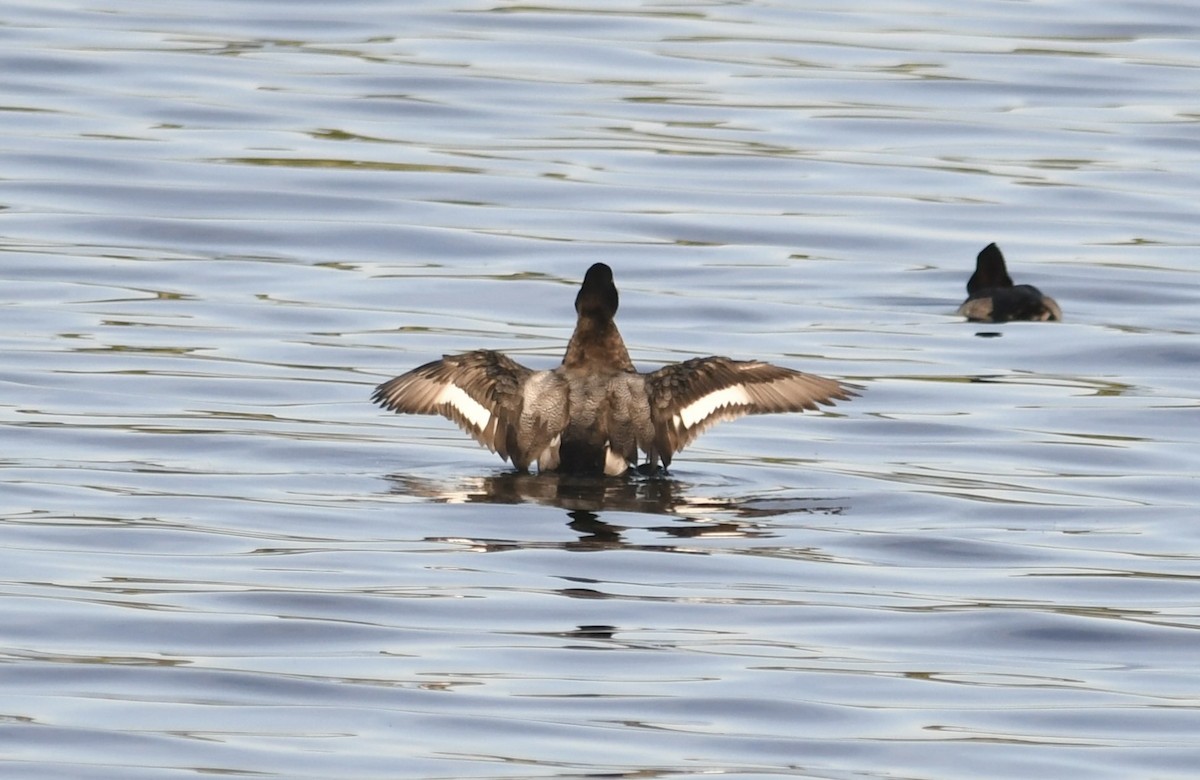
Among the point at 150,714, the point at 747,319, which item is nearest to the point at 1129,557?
the point at 150,714

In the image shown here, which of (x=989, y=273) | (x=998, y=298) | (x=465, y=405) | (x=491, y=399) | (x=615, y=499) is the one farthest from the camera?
(x=989, y=273)

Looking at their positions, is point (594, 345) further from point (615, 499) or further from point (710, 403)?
point (615, 499)

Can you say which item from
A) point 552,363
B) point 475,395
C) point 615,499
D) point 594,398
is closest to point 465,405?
point 475,395

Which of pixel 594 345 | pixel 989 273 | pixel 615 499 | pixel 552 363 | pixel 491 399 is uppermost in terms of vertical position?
pixel 989 273

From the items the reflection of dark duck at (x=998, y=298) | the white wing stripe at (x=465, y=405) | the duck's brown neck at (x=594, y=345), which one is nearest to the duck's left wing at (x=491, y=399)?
the white wing stripe at (x=465, y=405)

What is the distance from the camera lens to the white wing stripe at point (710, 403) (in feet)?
39.8

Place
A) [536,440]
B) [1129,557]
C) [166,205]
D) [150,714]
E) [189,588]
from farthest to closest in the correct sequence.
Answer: [166,205]
[536,440]
[1129,557]
[189,588]
[150,714]

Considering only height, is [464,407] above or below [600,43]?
below

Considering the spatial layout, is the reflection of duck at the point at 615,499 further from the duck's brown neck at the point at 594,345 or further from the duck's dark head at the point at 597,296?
the duck's dark head at the point at 597,296

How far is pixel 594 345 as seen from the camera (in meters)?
12.3

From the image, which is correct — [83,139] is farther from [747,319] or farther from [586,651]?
[586,651]

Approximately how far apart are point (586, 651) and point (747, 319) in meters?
9.13

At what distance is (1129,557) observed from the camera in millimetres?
10688

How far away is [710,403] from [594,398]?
0.57m
